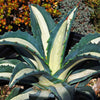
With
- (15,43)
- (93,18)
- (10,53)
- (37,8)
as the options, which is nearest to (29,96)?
(15,43)

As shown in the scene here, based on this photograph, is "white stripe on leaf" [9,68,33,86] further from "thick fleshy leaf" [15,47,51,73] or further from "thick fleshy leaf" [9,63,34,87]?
"thick fleshy leaf" [15,47,51,73]

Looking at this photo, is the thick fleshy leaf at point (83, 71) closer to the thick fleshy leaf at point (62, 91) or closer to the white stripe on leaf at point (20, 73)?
the thick fleshy leaf at point (62, 91)

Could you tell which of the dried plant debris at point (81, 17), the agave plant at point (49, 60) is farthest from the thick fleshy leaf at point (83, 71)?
the dried plant debris at point (81, 17)

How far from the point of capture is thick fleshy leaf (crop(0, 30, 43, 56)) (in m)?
1.14

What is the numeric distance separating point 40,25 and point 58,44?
276 mm

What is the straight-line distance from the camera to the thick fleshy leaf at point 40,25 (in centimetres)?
146

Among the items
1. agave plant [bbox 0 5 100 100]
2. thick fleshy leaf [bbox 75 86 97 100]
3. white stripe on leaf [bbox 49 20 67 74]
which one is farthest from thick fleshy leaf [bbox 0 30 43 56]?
thick fleshy leaf [bbox 75 86 97 100]

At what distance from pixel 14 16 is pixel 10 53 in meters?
0.57

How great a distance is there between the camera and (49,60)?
4.49 feet

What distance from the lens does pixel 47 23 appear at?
1.54m

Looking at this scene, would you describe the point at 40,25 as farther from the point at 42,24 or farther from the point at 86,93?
the point at 86,93

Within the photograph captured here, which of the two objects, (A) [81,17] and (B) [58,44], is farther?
(A) [81,17]

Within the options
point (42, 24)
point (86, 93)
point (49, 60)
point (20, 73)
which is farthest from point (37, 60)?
point (86, 93)

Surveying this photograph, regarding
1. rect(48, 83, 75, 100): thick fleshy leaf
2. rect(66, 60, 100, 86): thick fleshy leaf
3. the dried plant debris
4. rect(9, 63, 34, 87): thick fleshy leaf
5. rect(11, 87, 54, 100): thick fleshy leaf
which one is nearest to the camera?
rect(9, 63, 34, 87): thick fleshy leaf
